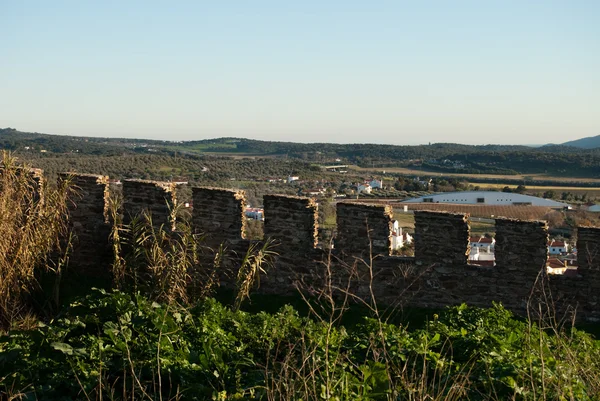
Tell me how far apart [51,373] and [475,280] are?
555cm

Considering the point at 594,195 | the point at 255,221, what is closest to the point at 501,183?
the point at 594,195

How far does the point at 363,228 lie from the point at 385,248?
1.27ft

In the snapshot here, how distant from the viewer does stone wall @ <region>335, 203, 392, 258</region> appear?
9.02 metres

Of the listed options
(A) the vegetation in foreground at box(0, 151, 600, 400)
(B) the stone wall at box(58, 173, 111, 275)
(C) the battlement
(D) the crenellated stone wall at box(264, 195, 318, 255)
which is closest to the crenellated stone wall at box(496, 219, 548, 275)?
(C) the battlement

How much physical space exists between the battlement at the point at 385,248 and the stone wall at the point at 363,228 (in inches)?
0.5

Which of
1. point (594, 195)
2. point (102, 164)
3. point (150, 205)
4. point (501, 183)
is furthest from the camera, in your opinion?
point (501, 183)

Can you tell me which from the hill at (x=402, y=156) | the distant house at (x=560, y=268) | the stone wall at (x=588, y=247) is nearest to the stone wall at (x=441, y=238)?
the distant house at (x=560, y=268)

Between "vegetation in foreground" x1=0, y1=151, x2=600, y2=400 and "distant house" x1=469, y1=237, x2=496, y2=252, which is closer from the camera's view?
"vegetation in foreground" x1=0, y1=151, x2=600, y2=400

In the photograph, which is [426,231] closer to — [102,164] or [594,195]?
[102,164]

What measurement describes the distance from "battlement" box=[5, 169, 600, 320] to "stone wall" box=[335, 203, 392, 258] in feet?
0.04

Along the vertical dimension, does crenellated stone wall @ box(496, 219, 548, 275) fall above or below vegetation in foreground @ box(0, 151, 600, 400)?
above

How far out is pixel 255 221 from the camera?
11586 millimetres

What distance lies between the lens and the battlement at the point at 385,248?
334 inches

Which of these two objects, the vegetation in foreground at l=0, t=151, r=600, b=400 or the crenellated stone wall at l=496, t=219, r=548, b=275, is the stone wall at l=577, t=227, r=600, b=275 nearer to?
the crenellated stone wall at l=496, t=219, r=548, b=275
